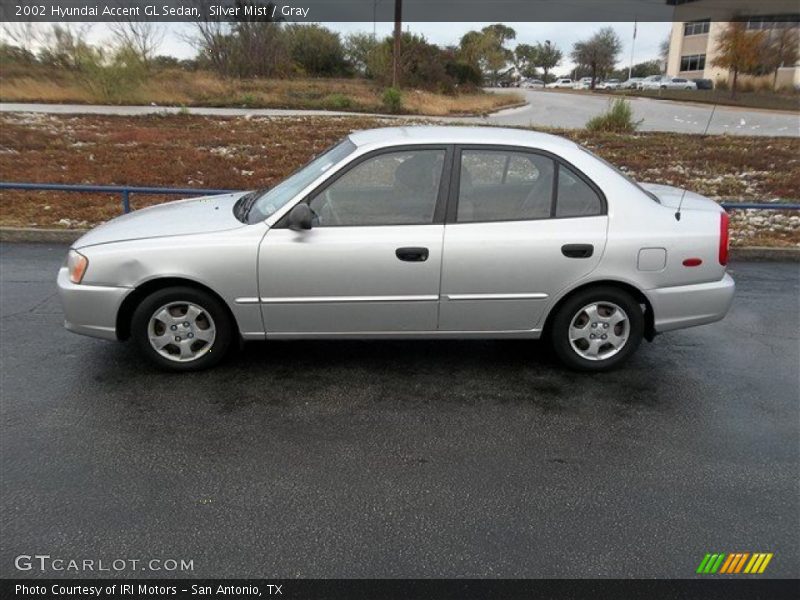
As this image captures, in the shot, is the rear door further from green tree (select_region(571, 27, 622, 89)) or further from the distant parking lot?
green tree (select_region(571, 27, 622, 89))

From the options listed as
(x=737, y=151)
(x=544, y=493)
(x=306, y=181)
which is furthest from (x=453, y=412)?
(x=737, y=151)

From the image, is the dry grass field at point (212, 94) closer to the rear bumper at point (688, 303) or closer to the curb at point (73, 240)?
the curb at point (73, 240)

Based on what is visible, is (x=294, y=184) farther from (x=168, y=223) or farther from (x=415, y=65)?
(x=415, y=65)

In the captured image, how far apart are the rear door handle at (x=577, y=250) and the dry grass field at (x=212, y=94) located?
27.4 meters

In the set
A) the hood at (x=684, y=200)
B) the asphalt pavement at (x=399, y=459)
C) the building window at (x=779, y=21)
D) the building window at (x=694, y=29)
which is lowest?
the asphalt pavement at (x=399, y=459)

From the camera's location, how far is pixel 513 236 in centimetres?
385

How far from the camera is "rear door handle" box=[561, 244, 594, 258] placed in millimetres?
3865

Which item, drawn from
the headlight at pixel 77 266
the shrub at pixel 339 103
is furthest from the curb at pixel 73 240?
the shrub at pixel 339 103

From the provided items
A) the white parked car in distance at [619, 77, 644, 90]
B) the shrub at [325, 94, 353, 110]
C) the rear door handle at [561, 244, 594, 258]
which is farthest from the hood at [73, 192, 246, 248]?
the shrub at [325, 94, 353, 110]

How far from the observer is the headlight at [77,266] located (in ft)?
12.5

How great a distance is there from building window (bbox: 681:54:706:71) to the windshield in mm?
69319

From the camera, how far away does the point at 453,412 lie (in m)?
3.62

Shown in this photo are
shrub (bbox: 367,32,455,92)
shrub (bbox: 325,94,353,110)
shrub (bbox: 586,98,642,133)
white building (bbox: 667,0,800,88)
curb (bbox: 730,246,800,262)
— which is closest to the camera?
curb (bbox: 730,246,800,262)
